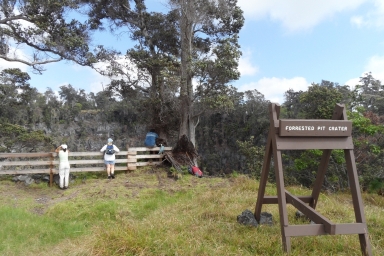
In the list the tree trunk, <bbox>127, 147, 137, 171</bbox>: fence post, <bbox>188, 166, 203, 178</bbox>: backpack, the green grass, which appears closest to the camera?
the green grass

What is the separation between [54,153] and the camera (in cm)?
932

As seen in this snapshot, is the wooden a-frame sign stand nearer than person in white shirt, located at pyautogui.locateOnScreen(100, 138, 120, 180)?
Yes

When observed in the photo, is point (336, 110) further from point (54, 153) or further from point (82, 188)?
point (54, 153)

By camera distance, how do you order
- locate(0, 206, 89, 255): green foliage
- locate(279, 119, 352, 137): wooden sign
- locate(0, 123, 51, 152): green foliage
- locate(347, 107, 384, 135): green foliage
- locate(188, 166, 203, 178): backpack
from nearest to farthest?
locate(279, 119, 352, 137): wooden sign → locate(0, 206, 89, 255): green foliage → locate(188, 166, 203, 178): backpack → locate(347, 107, 384, 135): green foliage → locate(0, 123, 51, 152): green foliage

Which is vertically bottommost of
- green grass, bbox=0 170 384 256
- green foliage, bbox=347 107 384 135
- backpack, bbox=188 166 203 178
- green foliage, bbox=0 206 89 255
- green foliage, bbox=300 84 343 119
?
green foliage, bbox=0 206 89 255

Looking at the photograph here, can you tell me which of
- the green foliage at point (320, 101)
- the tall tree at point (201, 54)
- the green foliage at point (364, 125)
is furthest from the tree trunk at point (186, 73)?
the green foliage at point (320, 101)

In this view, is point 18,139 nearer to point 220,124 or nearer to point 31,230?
point 31,230

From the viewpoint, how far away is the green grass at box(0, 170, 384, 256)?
10.8ft

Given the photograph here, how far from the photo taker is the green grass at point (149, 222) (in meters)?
3.30

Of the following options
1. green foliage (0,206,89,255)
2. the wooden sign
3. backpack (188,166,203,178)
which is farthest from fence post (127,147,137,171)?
the wooden sign

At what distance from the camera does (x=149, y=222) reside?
161 inches

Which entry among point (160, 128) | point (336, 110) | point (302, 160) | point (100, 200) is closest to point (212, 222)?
point (336, 110)

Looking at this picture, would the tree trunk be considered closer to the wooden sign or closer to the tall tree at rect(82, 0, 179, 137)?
the tall tree at rect(82, 0, 179, 137)

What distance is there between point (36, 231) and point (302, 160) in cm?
1196
